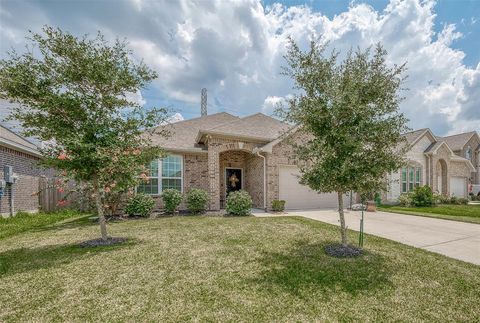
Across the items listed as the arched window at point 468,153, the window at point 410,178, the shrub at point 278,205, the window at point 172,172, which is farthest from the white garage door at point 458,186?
the window at point 172,172

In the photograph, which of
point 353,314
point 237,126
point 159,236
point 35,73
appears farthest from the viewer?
point 237,126

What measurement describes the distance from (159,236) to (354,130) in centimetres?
601

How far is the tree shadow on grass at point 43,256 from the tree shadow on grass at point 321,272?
3.93 m

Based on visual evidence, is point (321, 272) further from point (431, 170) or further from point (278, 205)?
point (431, 170)

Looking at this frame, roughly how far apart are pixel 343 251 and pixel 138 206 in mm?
8480

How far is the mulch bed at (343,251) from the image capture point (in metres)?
5.23

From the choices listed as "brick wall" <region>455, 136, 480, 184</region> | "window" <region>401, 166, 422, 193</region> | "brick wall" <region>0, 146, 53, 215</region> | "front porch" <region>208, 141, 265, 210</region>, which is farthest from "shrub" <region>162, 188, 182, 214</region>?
"brick wall" <region>455, 136, 480, 184</region>

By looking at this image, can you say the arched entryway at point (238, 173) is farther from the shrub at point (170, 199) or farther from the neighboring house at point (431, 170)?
the neighboring house at point (431, 170)

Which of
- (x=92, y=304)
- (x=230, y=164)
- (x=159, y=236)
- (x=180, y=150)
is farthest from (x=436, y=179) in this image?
(x=92, y=304)

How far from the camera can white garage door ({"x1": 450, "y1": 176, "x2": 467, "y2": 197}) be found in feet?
66.1

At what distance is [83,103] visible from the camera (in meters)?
5.79

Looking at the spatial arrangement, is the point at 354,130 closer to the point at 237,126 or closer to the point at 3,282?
the point at 3,282

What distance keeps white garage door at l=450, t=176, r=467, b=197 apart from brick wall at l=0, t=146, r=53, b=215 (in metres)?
28.9

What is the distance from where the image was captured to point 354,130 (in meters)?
4.89
